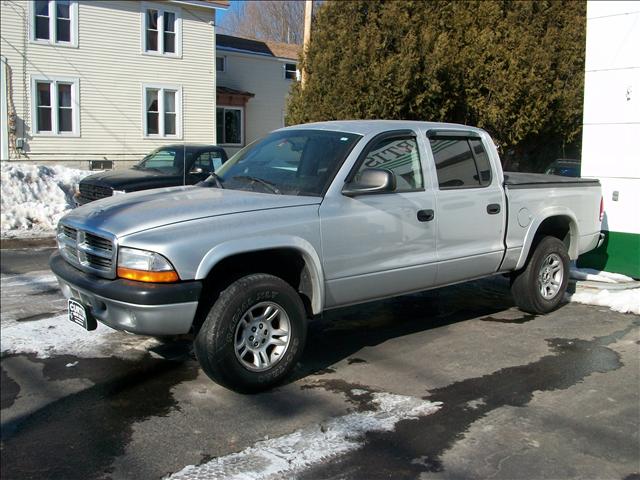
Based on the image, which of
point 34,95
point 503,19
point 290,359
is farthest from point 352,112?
point 34,95

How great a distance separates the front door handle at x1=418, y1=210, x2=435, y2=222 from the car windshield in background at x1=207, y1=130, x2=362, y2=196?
2.63ft

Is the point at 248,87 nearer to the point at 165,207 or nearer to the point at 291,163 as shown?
the point at 291,163

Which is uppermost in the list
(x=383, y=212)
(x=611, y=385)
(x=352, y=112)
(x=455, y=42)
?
(x=455, y=42)

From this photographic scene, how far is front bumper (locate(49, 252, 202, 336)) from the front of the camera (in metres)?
4.10

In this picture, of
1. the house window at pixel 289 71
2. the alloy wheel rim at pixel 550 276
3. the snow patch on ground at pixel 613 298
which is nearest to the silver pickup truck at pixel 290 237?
the alloy wheel rim at pixel 550 276

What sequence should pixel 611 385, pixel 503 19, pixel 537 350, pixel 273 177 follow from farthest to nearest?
1. pixel 503 19
2. pixel 537 350
3. pixel 273 177
4. pixel 611 385

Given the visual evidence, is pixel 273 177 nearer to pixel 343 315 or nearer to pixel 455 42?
pixel 343 315

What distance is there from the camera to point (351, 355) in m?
5.50

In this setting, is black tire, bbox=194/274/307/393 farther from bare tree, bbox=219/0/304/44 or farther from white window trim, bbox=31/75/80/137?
bare tree, bbox=219/0/304/44

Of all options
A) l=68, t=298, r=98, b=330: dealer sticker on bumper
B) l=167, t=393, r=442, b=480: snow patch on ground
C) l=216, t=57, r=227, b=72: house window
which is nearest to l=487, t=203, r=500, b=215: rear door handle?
l=167, t=393, r=442, b=480: snow patch on ground

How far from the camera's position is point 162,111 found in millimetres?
25984

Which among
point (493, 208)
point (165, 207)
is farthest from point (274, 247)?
point (493, 208)

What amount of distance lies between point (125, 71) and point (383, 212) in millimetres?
22010

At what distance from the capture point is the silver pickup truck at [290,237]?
4207 mm
